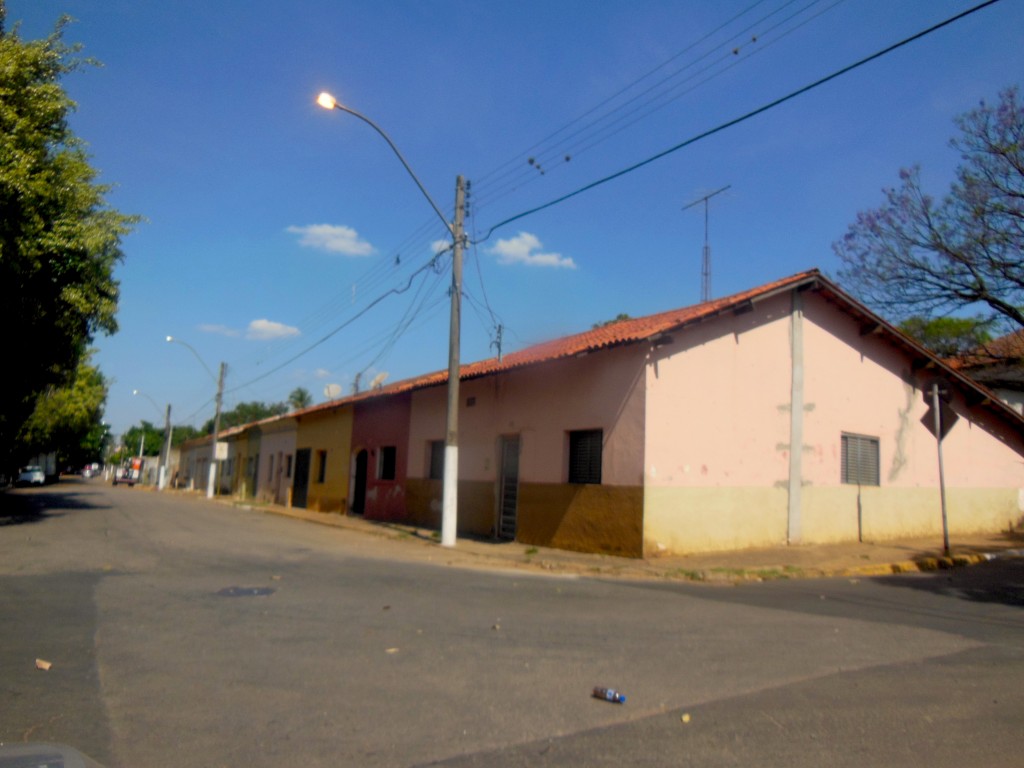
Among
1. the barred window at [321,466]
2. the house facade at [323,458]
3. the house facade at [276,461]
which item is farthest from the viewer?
the house facade at [276,461]

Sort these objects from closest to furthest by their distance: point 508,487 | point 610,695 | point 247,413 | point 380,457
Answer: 1. point 610,695
2. point 508,487
3. point 380,457
4. point 247,413

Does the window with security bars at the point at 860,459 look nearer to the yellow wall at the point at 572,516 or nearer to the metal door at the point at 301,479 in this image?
the yellow wall at the point at 572,516

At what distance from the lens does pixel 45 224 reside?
14.2 meters

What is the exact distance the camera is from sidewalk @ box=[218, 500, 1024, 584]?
11.8 metres

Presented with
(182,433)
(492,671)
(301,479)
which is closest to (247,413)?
(182,433)

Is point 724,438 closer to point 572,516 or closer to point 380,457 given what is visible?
point 572,516

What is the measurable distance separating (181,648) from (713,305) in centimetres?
1111

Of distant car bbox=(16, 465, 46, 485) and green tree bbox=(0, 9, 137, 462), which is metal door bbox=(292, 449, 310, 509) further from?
distant car bbox=(16, 465, 46, 485)

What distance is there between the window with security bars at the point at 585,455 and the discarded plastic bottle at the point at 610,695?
9.06 m

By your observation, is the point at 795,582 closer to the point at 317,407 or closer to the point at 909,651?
the point at 909,651

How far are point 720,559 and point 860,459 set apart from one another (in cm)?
594

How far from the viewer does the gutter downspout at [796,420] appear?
1527 centimetres

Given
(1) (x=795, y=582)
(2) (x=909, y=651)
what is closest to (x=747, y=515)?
(1) (x=795, y=582)

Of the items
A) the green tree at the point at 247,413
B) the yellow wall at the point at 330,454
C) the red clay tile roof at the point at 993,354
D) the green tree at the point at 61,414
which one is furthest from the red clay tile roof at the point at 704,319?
the green tree at the point at 247,413
